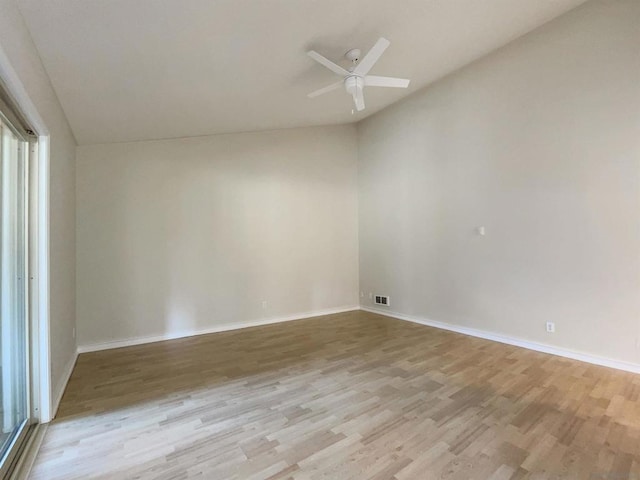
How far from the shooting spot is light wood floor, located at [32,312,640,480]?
1.80 meters

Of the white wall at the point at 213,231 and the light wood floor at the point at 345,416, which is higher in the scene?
the white wall at the point at 213,231

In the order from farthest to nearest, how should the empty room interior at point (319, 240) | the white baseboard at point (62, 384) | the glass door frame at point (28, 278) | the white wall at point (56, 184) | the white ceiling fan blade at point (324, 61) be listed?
the white ceiling fan blade at point (324, 61)
the white baseboard at point (62, 384)
the glass door frame at point (28, 278)
the empty room interior at point (319, 240)
the white wall at point (56, 184)

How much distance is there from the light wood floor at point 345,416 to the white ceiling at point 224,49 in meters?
2.64

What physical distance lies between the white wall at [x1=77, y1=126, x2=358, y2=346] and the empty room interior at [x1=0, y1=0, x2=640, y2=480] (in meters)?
0.03

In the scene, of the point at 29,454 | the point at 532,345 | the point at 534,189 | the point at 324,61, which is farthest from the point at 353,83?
the point at 29,454

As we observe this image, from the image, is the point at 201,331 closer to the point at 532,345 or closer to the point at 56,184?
the point at 56,184

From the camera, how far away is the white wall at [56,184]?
168 centimetres

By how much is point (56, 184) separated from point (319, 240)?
12.9ft

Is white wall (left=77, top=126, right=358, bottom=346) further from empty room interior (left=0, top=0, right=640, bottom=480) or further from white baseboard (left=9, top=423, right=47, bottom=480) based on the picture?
white baseboard (left=9, top=423, right=47, bottom=480)

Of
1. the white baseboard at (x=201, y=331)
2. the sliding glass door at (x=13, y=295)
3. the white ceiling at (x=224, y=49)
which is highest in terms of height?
the white ceiling at (x=224, y=49)

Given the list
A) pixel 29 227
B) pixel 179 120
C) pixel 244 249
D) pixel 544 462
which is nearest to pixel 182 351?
pixel 244 249

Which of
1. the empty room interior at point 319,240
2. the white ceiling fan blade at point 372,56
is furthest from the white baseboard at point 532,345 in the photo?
the white ceiling fan blade at point 372,56

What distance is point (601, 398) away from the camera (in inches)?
101

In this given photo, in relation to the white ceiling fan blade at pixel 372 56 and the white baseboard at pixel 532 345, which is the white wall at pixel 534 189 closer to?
the white baseboard at pixel 532 345
